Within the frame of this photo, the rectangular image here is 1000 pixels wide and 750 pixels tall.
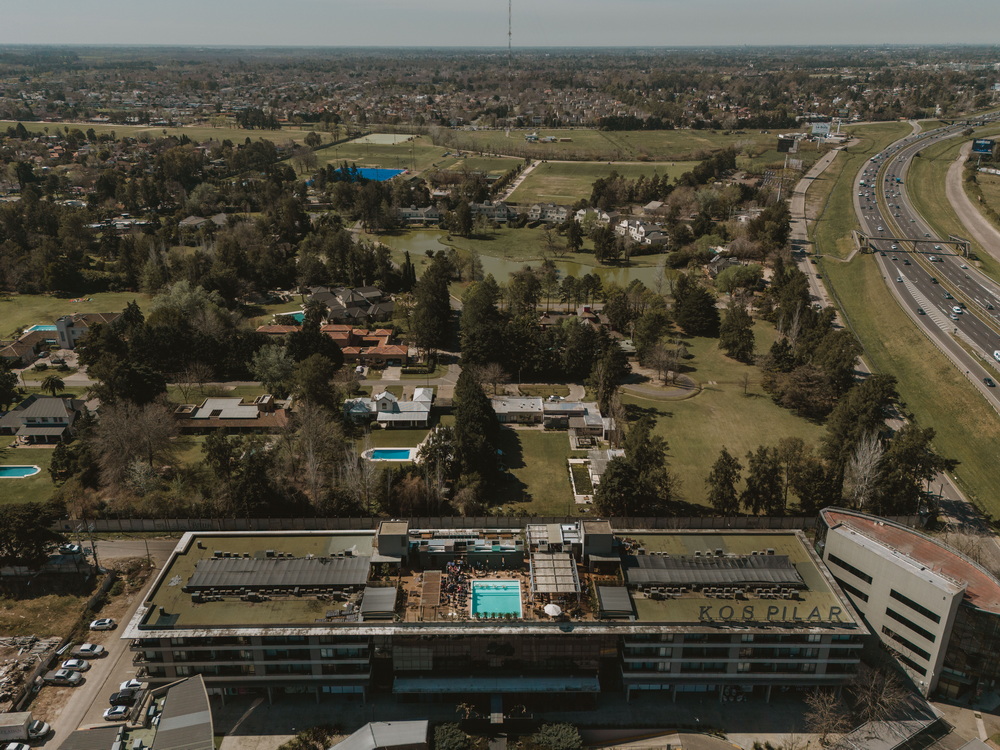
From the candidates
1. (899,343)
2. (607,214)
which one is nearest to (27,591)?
(899,343)

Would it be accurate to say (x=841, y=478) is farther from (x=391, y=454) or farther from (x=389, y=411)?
(x=389, y=411)

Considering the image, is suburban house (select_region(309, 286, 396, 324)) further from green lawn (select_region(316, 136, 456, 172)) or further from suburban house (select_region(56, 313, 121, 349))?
green lawn (select_region(316, 136, 456, 172))

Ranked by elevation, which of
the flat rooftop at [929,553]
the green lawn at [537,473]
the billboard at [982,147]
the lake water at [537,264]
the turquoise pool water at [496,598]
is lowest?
the green lawn at [537,473]

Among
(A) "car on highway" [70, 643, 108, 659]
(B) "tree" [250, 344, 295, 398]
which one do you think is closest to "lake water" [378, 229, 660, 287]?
(B) "tree" [250, 344, 295, 398]

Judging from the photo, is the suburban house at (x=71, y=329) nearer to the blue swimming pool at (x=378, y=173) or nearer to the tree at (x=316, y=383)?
the tree at (x=316, y=383)

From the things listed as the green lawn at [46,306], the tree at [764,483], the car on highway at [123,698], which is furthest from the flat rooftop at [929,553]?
the green lawn at [46,306]

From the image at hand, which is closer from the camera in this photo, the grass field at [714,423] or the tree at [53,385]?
the grass field at [714,423]
